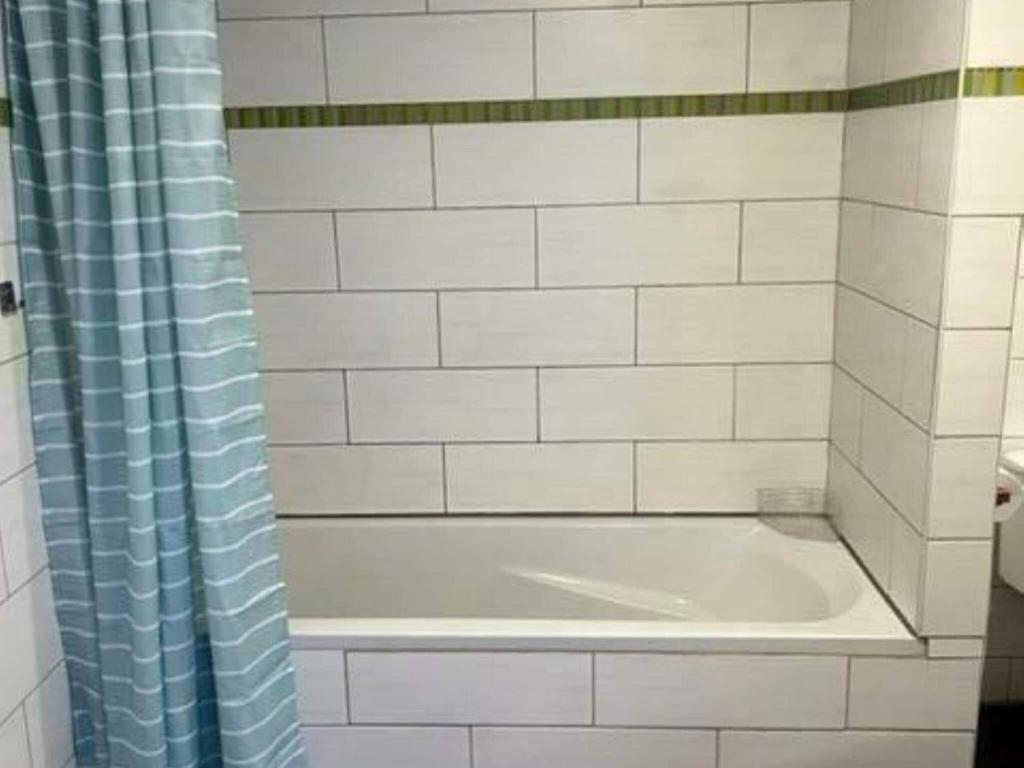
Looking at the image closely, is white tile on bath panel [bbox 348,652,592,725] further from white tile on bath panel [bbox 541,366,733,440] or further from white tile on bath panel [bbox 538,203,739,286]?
white tile on bath panel [bbox 538,203,739,286]

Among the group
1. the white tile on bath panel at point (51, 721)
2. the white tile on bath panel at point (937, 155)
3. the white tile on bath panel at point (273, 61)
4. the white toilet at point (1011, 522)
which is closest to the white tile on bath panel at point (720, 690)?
the white toilet at point (1011, 522)

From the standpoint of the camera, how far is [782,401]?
240cm

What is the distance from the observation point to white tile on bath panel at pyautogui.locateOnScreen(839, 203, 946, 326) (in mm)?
1727

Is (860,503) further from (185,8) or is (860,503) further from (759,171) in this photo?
(185,8)

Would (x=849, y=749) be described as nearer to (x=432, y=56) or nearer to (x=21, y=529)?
(x=21, y=529)

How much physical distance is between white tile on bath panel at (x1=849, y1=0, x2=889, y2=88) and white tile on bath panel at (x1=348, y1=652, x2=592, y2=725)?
131cm

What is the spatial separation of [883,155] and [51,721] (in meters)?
1.90

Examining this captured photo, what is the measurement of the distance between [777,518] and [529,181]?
3.33 ft

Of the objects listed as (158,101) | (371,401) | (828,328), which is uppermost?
(158,101)

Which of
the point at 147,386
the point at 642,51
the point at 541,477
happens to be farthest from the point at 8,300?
the point at 642,51

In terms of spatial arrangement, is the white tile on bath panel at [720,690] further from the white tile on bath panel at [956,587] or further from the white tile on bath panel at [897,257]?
the white tile on bath panel at [897,257]

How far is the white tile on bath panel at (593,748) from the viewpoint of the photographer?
1.97m

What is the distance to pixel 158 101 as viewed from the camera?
1.49 metres

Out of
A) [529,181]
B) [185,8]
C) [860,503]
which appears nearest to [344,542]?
[529,181]
